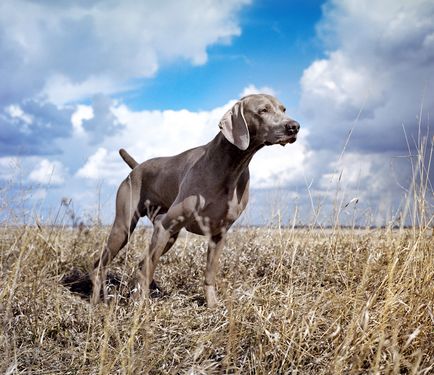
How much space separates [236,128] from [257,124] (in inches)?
7.7

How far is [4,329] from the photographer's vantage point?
3.63 m

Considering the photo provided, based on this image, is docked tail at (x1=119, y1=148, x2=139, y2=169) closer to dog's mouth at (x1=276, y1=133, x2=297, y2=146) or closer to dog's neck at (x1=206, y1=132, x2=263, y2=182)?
dog's neck at (x1=206, y1=132, x2=263, y2=182)

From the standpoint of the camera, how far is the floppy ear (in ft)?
13.6

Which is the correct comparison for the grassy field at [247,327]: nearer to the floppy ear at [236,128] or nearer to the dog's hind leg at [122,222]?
the dog's hind leg at [122,222]

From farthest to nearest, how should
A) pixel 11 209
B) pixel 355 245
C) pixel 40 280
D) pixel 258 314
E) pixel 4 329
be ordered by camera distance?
pixel 11 209, pixel 355 245, pixel 40 280, pixel 4 329, pixel 258 314

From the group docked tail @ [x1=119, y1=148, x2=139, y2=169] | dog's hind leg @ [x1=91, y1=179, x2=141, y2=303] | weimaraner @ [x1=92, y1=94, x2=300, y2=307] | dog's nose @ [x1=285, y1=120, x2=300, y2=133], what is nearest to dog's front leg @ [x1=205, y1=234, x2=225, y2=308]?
weimaraner @ [x1=92, y1=94, x2=300, y2=307]

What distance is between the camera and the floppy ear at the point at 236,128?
13.6 ft

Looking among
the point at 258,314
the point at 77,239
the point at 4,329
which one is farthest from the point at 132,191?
the point at 258,314

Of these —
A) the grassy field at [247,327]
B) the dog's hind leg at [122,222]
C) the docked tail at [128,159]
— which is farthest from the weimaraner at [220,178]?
the docked tail at [128,159]

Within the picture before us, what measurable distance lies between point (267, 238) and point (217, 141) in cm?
229

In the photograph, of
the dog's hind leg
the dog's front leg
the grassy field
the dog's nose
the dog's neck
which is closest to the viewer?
the grassy field

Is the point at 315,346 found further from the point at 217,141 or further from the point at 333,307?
the point at 217,141

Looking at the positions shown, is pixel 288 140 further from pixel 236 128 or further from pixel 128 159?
pixel 128 159

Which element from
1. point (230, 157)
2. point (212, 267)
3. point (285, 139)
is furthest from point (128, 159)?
point (285, 139)
